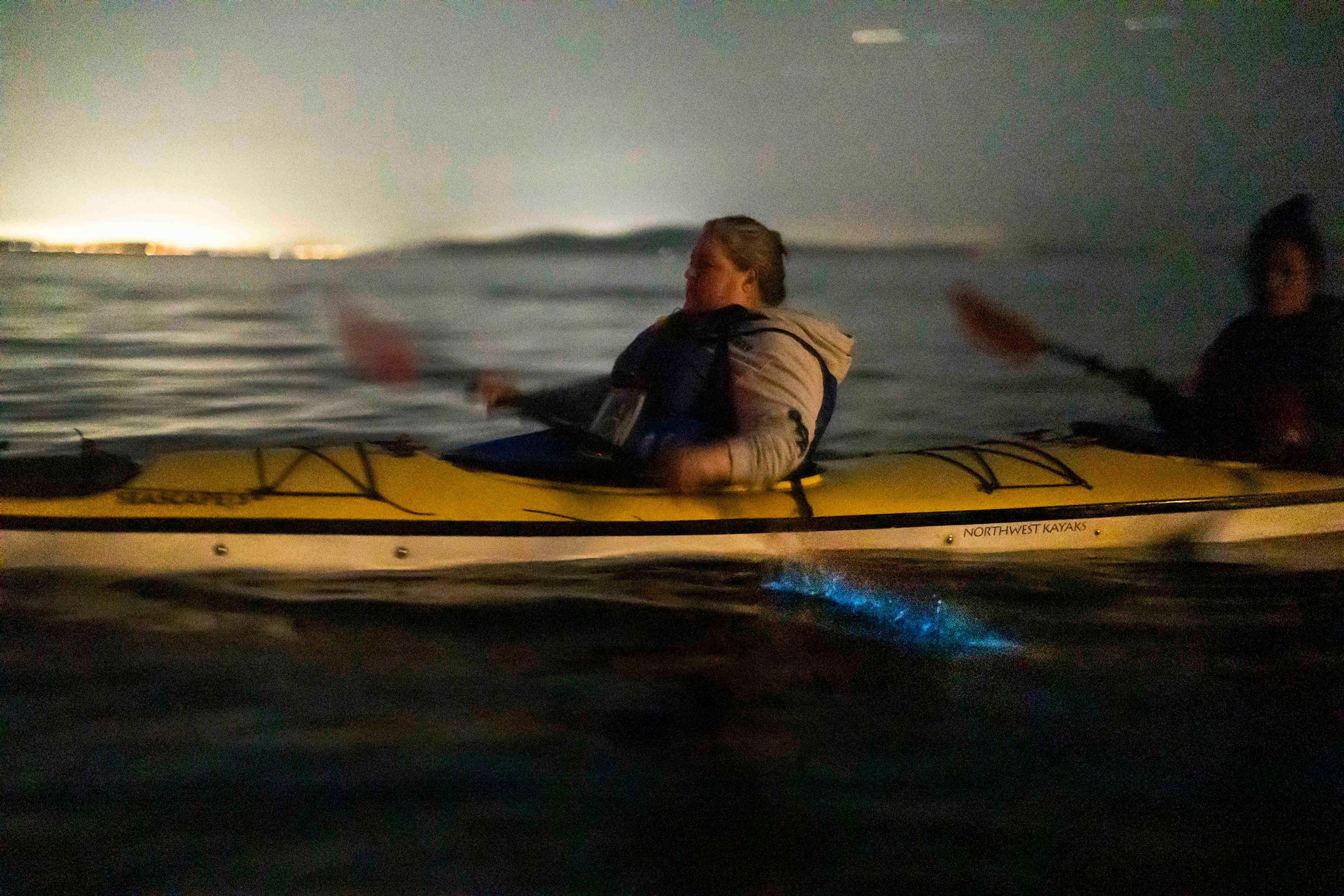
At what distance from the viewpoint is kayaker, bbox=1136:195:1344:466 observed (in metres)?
4.48

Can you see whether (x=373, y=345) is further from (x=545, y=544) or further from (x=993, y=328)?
(x=993, y=328)

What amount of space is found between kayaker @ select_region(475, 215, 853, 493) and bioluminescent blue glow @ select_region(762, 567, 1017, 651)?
0.40 meters

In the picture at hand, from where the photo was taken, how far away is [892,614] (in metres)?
3.98

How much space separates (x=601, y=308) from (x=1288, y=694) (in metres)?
22.1

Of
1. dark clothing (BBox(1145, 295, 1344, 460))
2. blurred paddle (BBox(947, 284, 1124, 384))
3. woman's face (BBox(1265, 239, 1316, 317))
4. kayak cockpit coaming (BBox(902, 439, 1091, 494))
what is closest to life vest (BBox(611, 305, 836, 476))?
kayak cockpit coaming (BBox(902, 439, 1091, 494))

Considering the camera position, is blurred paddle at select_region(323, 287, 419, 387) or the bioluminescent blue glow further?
blurred paddle at select_region(323, 287, 419, 387)

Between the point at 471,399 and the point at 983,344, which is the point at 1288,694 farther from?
the point at 471,399

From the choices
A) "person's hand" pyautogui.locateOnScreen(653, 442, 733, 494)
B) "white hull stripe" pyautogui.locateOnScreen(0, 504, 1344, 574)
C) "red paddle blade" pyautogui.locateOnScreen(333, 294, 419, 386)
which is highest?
"red paddle blade" pyautogui.locateOnScreen(333, 294, 419, 386)

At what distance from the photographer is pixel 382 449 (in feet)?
13.9

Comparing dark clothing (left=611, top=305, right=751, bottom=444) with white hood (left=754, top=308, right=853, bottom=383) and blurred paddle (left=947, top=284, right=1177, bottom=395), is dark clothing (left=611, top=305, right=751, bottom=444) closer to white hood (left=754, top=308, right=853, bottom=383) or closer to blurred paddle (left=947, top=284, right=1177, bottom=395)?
white hood (left=754, top=308, right=853, bottom=383)

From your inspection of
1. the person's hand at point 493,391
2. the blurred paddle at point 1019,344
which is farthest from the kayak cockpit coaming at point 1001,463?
the person's hand at point 493,391

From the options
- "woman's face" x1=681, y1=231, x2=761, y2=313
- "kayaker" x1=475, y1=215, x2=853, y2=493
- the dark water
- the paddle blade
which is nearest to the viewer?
the dark water

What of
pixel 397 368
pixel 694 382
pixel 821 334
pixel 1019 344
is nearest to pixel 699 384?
pixel 694 382

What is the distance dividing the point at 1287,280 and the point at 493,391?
10.3 ft
